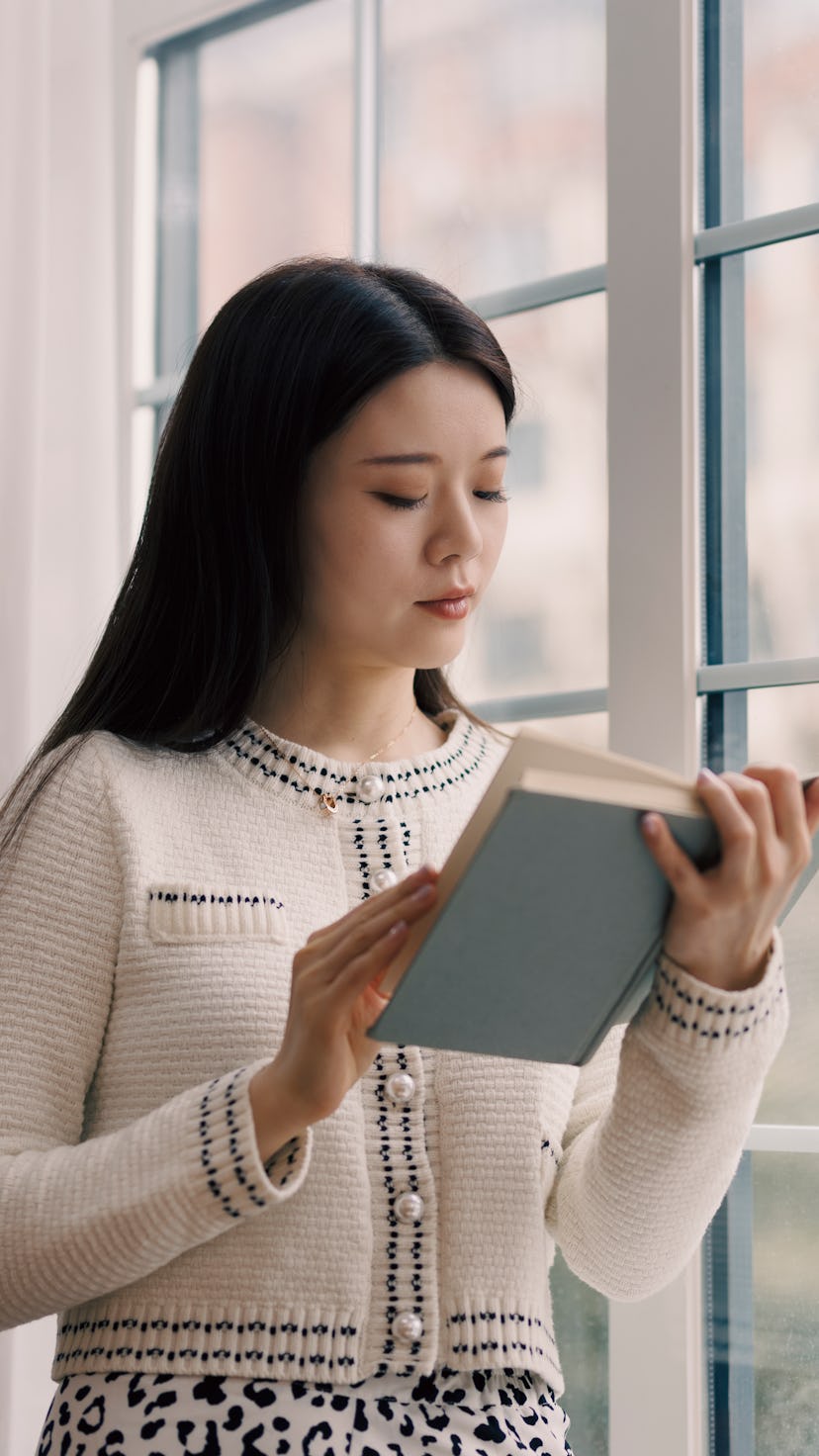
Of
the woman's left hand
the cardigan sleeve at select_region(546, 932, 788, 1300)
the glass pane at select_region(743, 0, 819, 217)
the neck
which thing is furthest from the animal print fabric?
the glass pane at select_region(743, 0, 819, 217)

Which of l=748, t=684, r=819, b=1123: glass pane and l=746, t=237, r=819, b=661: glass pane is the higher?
l=746, t=237, r=819, b=661: glass pane

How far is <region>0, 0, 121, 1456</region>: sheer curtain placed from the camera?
156cm

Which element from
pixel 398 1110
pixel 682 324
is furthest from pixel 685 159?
pixel 398 1110

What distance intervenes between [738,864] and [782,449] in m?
0.57

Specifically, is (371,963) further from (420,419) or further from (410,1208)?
(420,419)

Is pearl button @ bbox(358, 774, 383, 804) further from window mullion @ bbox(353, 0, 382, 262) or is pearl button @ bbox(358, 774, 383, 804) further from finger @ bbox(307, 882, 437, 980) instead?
window mullion @ bbox(353, 0, 382, 262)

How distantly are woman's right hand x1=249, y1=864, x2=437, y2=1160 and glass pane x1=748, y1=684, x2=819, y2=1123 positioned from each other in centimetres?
43

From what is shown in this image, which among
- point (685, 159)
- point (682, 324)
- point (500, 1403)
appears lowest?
point (500, 1403)

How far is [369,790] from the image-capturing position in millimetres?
1251

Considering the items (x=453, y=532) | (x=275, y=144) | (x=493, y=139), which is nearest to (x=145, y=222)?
(x=275, y=144)

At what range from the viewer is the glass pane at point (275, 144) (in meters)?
1.74

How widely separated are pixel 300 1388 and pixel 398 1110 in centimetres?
20

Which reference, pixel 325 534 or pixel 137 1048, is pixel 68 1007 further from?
pixel 325 534

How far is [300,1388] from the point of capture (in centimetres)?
103
